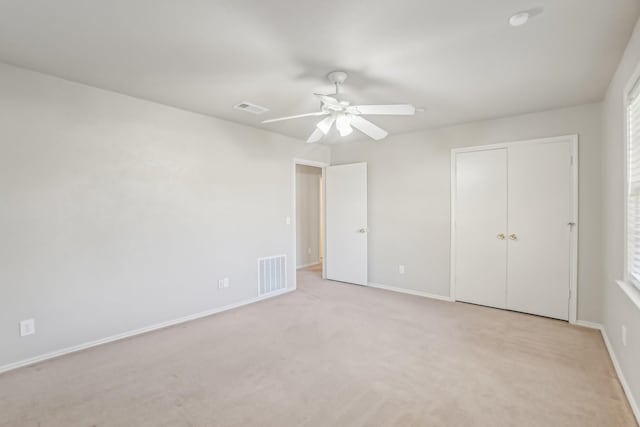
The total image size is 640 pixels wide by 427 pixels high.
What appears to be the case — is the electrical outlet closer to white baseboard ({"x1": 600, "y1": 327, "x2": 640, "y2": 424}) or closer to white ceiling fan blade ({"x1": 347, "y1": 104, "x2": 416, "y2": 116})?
white ceiling fan blade ({"x1": 347, "y1": 104, "x2": 416, "y2": 116})

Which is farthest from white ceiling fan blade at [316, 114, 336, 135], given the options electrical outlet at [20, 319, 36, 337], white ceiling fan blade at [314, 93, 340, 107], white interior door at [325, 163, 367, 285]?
electrical outlet at [20, 319, 36, 337]

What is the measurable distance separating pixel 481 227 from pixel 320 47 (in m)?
3.16

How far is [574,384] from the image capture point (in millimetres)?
2252

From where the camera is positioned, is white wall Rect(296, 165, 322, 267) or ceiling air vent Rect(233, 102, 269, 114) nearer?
ceiling air vent Rect(233, 102, 269, 114)

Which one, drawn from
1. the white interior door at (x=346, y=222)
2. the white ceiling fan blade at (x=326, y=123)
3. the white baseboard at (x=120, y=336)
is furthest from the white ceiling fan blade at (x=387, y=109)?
the white baseboard at (x=120, y=336)

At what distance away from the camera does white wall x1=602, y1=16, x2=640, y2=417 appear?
6.47 ft

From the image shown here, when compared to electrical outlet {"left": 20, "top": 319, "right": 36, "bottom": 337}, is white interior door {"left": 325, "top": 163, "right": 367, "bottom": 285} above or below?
above

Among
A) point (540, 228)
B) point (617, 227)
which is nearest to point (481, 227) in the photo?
point (540, 228)

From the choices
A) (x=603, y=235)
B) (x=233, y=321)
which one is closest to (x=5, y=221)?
(x=233, y=321)

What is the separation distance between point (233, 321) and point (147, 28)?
9.50 ft

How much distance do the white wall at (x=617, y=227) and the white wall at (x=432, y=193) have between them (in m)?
0.22

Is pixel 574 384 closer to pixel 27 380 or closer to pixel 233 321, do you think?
pixel 233 321

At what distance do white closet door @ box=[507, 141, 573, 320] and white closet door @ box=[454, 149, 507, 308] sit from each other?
10cm

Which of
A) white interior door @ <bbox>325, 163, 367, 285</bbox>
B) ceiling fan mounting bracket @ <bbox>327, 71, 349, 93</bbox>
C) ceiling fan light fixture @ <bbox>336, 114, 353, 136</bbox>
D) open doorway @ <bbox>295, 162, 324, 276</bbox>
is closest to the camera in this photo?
ceiling fan mounting bracket @ <bbox>327, 71, 349, 93</bbox>
